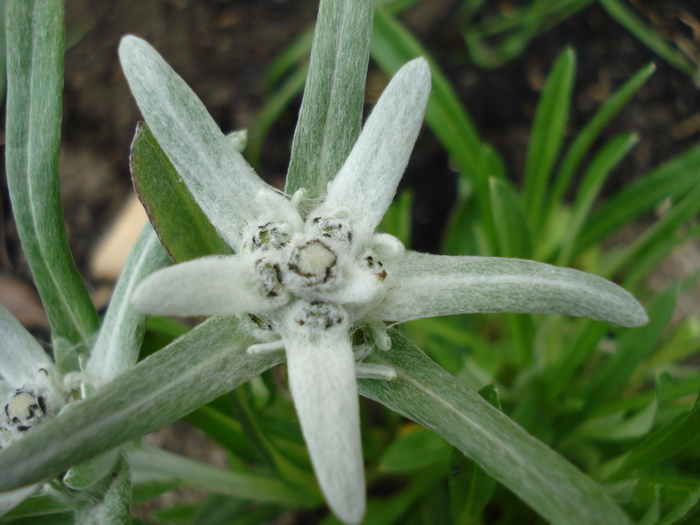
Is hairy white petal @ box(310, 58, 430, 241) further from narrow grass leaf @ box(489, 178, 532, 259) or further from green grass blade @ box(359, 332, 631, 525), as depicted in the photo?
narrow grass leaf @ box(489, 178, 532, 259)

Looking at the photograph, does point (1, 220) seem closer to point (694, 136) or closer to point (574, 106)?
point (574, 106)

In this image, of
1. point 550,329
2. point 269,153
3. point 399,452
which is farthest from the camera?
point 269,153

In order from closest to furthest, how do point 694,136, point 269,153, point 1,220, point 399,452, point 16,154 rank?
point 16,154 → point 399,452 → point 1,220 → point 694,136 → point 269,153

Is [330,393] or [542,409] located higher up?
[330,393]

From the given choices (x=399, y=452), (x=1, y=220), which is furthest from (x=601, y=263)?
(x=1, y=220)

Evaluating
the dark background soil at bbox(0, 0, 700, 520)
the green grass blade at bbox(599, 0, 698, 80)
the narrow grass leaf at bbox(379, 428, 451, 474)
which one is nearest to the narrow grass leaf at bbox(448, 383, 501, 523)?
the narrow grass leaf at bbox(379, 428, 451, 474)

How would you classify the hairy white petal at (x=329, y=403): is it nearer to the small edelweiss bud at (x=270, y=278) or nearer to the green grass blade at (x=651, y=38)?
the small edelweiss bud at (x=270, y=278)

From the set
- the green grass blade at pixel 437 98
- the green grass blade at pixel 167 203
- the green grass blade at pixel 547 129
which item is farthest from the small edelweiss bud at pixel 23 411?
the green grass blade at pixel 547 129
